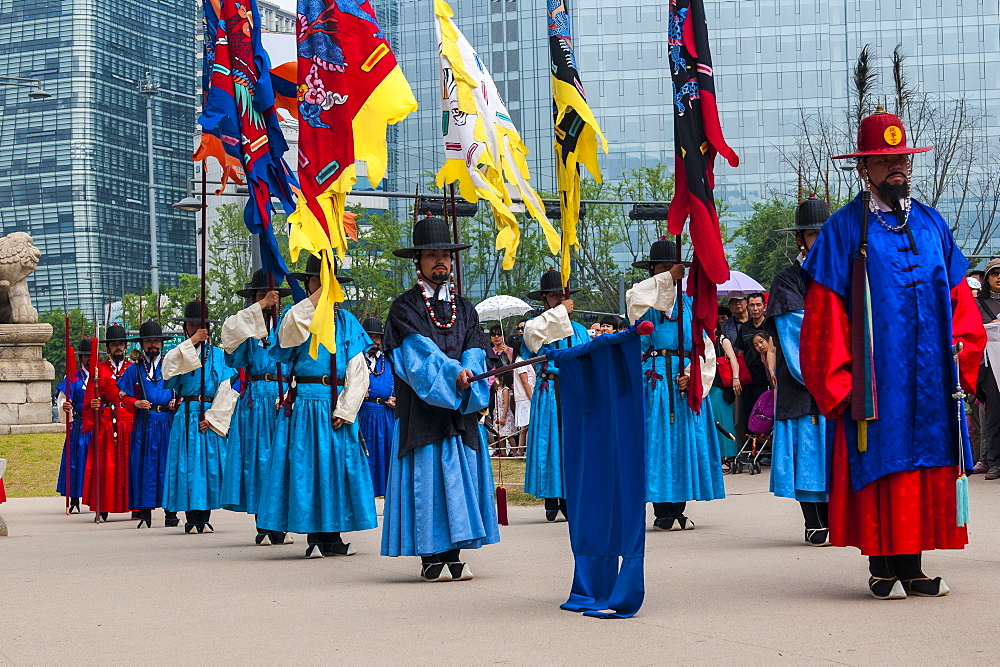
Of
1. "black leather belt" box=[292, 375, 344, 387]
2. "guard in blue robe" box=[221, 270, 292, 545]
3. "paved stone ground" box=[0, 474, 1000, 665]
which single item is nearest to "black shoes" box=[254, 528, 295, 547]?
"guard in blue robe" box=[221, 270, 292, 545]

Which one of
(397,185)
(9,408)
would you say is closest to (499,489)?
(9,408)

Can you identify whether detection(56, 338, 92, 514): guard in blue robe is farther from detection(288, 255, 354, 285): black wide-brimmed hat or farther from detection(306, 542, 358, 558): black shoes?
detection(306, 542, 358, 558): black shoes

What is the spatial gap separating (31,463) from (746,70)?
51.9 metres

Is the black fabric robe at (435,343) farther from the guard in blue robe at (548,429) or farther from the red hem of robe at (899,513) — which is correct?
the guard in blue robe at (548,429)

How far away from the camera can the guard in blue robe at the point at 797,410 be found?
868cm

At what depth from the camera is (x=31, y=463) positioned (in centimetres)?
2247

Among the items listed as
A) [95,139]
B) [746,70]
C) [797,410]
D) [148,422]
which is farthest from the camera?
[95,139]

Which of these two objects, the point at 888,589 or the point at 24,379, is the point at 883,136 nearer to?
the point at 888,589

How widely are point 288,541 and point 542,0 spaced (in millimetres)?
49943

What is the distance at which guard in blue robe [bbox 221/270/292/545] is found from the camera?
33.5ft

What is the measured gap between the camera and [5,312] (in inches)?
1054

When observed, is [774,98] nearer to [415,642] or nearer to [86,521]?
[86,521]

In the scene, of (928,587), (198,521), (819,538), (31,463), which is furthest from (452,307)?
(31,463)

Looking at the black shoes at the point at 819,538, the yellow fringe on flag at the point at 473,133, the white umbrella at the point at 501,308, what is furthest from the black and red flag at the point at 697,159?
the white umbrella at the point at 501,308
